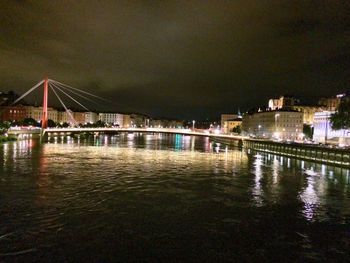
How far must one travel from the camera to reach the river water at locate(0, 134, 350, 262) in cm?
1254

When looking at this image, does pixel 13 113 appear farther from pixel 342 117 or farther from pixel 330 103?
pixel 342 117

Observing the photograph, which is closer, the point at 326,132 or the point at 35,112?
the point at 326,132

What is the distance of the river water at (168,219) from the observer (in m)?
12.5

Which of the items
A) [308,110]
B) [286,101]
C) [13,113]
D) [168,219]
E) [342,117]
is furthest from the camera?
[286,101]

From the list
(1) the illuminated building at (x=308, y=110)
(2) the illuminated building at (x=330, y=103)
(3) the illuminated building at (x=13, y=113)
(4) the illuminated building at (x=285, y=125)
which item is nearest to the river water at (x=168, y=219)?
(4) the illuminated building at (x=285, y=125)

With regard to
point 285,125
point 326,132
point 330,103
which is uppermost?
point 330,103

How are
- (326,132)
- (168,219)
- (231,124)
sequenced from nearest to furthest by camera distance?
1. (168,219)
2. (326,132)
3. (231,124)

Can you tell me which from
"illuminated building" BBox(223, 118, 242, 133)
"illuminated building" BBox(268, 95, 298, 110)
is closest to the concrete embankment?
"illuminated building" BBox(268, 95, 298, 110)

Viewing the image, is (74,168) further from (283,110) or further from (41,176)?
(283,110)

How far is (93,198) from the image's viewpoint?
20.6m

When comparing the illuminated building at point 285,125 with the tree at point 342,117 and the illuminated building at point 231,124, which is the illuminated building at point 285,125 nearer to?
the illuminated building at point 231,124

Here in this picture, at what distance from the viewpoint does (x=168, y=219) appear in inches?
655

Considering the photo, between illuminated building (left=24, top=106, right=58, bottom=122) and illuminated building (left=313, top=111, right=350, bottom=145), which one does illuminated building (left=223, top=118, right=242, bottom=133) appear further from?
illuminated building (left=24, top=106, right=58, bottom=122)

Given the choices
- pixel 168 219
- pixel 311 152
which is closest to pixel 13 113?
pixel 311 152
